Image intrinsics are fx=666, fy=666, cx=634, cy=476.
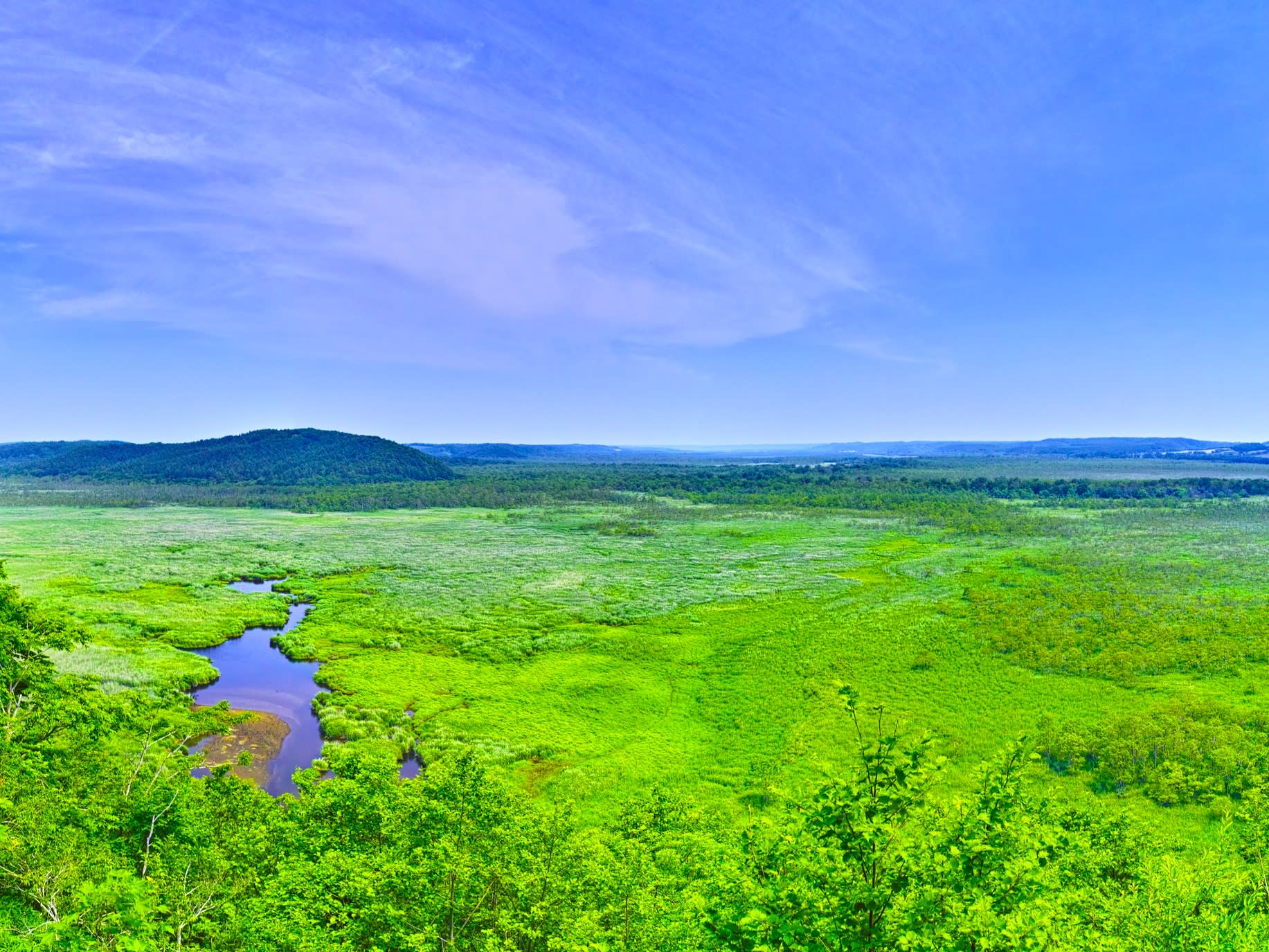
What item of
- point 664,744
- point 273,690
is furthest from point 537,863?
point 273,690

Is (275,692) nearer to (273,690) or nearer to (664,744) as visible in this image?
(273,690)

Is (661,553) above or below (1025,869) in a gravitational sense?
below

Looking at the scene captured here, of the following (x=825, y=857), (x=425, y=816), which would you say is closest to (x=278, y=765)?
(x=425, y=816)

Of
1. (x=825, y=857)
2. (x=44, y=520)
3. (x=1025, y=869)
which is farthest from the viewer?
(x=44, y=520)

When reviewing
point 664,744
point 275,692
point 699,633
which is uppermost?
point 699,633

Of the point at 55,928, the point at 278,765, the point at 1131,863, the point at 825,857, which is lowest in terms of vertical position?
the point at 278,765

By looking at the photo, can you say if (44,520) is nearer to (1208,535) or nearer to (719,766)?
(719,766)

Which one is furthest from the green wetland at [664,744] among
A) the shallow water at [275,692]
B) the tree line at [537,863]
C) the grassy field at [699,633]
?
the shallow water at [275,692]

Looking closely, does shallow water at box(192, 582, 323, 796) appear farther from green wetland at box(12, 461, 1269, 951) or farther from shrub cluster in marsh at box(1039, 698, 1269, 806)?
shrub cluster in marsh at box(1039, 698, 1269, 806)
